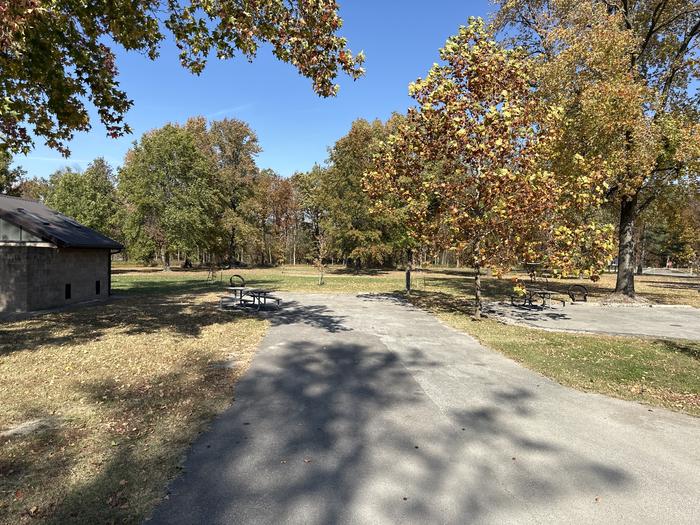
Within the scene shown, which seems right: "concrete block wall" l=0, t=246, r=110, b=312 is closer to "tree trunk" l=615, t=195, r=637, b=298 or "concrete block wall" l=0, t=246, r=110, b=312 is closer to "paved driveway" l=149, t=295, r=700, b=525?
"paved driveway" l=149, t=295, r=700, b=525

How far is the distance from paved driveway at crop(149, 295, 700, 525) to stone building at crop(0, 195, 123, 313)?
453 inches

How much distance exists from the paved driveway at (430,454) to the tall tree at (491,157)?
554 centimetres

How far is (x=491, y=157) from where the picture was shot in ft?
38.7

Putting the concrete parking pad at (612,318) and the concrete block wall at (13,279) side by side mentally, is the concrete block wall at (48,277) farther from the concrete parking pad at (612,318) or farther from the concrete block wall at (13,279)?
the concrete parking pad at (612,318)

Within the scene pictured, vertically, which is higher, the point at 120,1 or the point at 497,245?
the point at 120,1

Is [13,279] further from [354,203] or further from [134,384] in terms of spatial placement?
[354,203]

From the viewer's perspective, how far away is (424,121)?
41.7 feet

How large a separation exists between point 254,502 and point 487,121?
11.4m

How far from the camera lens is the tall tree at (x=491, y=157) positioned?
11523mm

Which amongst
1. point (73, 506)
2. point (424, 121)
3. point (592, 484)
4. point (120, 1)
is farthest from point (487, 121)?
point (73, 506)

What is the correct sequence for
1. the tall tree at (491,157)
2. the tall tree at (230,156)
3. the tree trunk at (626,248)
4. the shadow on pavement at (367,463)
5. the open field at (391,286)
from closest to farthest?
the shadow on pavement at (367,463)
the tall tree at (491,157)
the tree trunk at (626,248)
the open field at (391,286)
the tall tree at (230,156)

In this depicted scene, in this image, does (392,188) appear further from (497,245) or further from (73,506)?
(73,506)

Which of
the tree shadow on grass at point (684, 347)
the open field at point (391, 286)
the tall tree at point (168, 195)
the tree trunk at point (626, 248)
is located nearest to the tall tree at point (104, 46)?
the tree shadow on grass at point (684, 347)

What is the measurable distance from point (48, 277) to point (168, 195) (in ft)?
86.6
